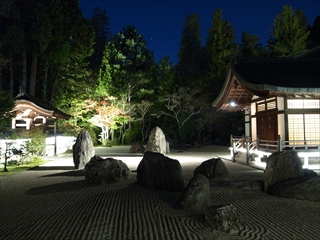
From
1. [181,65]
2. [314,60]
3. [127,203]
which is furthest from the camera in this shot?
[181,65]

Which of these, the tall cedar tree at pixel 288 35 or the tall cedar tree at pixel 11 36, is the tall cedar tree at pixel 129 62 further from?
the tall cedar tree at pixel 288 35

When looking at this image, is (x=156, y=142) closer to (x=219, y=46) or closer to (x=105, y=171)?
(x=105, y=171)

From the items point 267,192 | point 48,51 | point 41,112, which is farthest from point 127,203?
point 48,51

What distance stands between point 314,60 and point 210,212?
15.2 metres

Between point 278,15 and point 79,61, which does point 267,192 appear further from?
point 278,15

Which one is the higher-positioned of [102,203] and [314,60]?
[314,60]

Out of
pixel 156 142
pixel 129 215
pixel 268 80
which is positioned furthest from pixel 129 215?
pixel 156 142

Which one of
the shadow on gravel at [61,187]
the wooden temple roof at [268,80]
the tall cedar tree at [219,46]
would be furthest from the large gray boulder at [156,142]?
the tall cedar tree at [219,46]

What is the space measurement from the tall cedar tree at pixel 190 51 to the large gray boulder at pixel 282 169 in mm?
27291

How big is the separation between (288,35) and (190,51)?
1200cm

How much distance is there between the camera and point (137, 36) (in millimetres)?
32312

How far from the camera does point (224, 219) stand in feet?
15.9

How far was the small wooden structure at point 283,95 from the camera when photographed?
44.4ft

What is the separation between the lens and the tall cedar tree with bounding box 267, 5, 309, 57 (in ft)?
98.4
